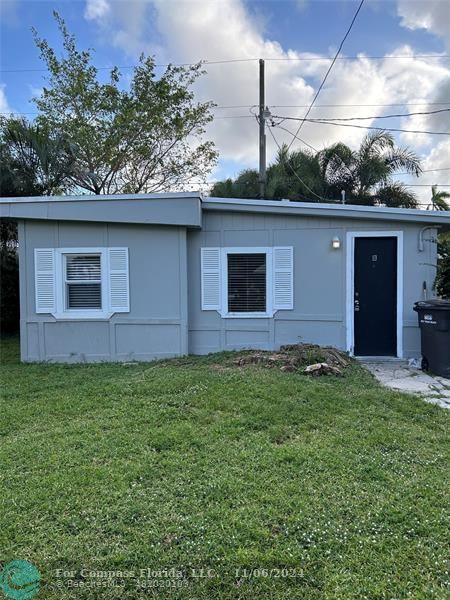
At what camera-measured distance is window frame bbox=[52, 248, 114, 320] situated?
6852mm

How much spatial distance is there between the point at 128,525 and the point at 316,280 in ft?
17.6

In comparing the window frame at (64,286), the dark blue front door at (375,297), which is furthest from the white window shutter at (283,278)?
the window frame at (64,286)

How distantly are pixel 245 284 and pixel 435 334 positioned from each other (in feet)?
10.1

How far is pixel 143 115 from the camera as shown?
13.2 meters

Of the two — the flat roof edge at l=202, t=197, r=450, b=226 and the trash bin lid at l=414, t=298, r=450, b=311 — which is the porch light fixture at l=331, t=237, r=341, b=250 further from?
the trash bin lid at l=414, t=298, r=450, b=311

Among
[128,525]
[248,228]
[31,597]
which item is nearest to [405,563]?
[128,525]

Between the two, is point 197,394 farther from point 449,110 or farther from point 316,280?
point 449,110

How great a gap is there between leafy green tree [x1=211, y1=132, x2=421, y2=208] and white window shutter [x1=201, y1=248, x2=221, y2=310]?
5411 mm

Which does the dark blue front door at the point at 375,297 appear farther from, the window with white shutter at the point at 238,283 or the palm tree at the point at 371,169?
the palm tree at the point at 371,169

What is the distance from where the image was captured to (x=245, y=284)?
7039 millimetres

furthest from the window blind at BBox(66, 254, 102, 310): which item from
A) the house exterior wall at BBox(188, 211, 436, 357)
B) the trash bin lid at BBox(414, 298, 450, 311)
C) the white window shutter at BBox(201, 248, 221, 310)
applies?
the trash bin lid at BBox(414, 298, 450, 311)

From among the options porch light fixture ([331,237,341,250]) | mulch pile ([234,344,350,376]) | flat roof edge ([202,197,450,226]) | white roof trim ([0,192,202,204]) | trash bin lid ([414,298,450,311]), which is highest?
white roof trim ([0,192,202,204])

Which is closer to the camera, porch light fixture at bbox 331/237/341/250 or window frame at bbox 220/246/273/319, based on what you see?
porch light fixture at bbox 331/237/341/250

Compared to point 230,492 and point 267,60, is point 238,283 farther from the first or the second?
point 267,60
